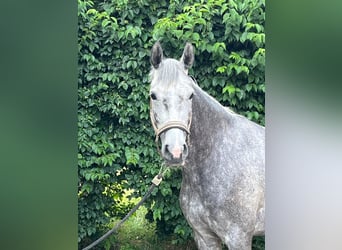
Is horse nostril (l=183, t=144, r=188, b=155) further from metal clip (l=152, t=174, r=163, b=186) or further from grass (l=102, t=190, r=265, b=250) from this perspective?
grass (l=102, t=190, r=265, b=250)

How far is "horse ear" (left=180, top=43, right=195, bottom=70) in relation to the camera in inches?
95.7

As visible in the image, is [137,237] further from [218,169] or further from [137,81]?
[137,81]

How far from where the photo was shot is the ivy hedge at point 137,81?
2.64m

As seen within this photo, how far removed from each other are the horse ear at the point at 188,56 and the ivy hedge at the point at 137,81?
0.54 ft

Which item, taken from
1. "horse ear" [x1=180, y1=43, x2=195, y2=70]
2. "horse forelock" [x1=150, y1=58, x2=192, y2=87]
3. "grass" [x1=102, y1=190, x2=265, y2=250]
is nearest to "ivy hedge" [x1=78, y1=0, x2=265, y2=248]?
"grass" [x1=102, y1=190, x2=265, y2=250]

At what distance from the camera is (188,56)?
2.45m

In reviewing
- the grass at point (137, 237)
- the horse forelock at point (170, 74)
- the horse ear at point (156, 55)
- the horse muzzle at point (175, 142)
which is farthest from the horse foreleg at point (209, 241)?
the horse ear at point (156, 55)

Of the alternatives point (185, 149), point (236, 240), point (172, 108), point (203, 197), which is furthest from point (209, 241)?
point (172, 108)

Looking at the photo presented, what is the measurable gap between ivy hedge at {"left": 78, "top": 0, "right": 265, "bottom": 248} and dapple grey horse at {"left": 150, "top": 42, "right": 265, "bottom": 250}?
0.70ft

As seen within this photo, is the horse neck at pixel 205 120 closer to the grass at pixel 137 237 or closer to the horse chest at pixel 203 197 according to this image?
the horse chest at pixel 203 197

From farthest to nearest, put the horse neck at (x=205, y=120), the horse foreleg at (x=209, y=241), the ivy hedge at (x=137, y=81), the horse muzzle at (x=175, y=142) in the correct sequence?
the ivy hedge at (x=137, y=81)
the horse foreleg at (x=209, y=241)
the horse neck at (x=205, y=120)
the horse muzzle at (x=175, y=142)
